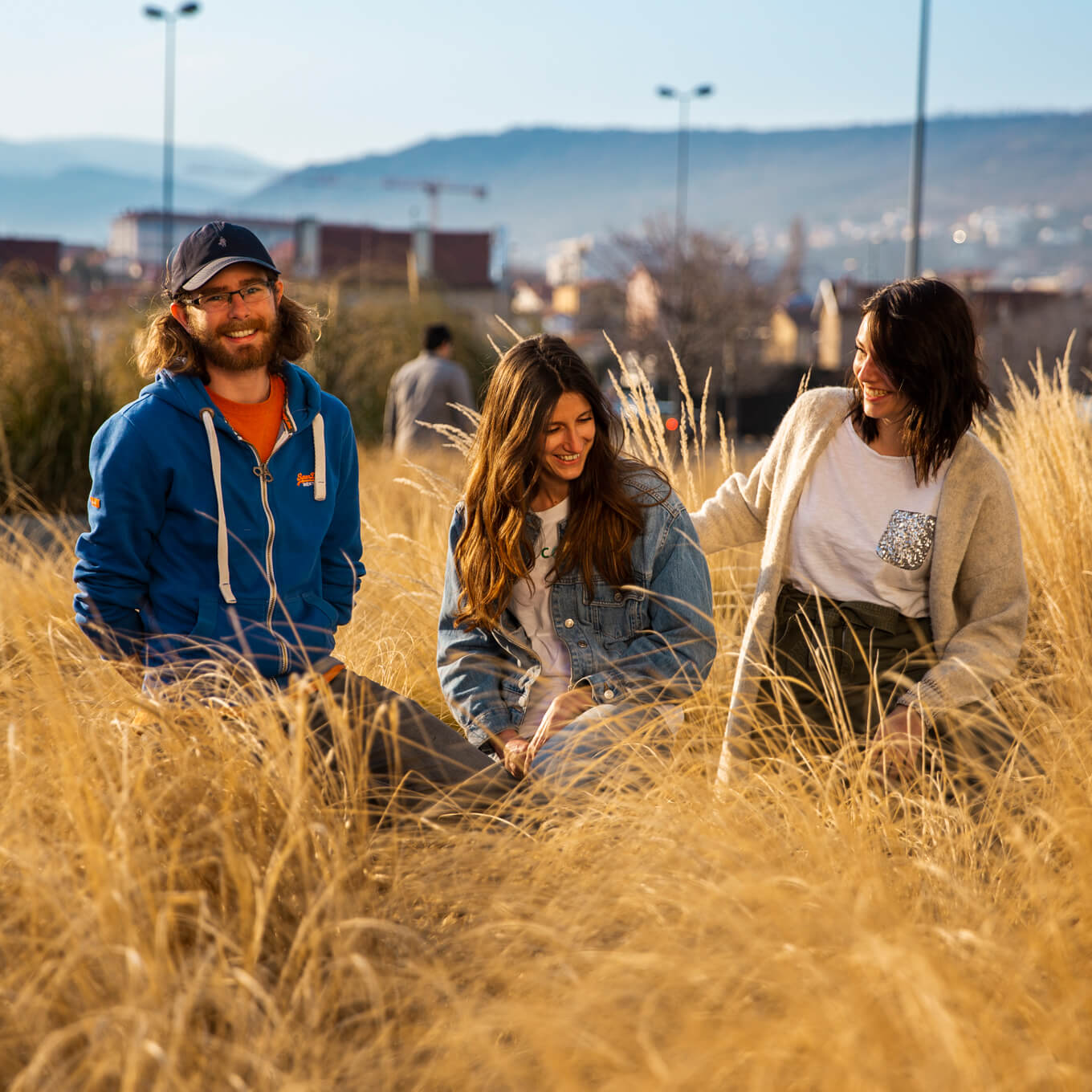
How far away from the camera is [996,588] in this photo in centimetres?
286

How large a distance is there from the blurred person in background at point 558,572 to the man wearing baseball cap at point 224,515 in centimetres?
28

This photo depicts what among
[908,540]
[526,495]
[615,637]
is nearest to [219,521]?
[526,495]

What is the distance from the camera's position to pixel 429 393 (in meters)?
8.30

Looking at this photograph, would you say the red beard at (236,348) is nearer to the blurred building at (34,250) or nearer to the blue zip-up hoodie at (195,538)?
the blue zip-up hoodie at (195,538)

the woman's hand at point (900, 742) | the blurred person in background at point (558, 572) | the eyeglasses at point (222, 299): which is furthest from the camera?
the blurred person in background at point (558, 572)

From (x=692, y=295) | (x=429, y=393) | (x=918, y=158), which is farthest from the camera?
(x=692, y=295)

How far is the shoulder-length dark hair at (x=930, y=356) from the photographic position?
2775mm

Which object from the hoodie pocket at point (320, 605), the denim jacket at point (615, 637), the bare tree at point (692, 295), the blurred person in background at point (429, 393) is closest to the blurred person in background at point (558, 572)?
the denim jacket at point (615, 637)

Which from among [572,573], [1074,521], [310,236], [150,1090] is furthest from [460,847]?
[310,236]

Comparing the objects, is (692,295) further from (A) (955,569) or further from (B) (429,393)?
(A) (955,569)

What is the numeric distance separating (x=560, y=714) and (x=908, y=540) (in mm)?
934

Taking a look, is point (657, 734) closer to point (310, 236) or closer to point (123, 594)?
point (123, 594)

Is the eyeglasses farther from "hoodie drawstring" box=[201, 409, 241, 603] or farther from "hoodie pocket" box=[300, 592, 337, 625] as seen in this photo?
"hoodie pocket" box=[300, 592, 337, 625]

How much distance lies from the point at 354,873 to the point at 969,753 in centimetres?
145
